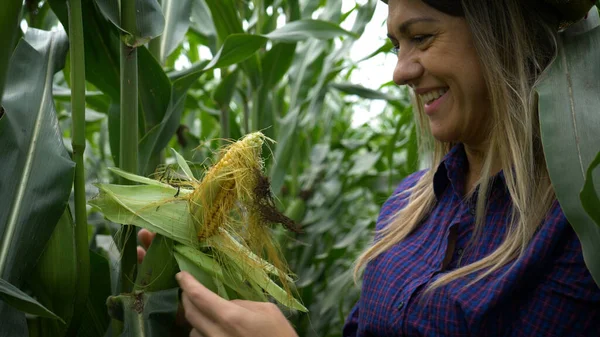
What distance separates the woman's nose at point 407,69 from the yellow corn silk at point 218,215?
0.31 m

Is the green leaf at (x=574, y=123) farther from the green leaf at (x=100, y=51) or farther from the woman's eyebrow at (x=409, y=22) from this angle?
the green leaf at (x=100, y=51)

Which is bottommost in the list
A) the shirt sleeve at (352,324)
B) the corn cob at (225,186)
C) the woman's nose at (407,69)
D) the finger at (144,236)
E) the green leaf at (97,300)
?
the shirt sleeve at (352,324)

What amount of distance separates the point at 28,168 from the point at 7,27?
0.26 m

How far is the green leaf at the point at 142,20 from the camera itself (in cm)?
100

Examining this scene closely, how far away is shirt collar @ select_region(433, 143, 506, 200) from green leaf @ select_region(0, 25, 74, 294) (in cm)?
69

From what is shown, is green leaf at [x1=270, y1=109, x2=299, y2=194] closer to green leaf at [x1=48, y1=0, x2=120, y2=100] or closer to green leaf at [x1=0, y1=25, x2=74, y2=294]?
green leaf at [x1=48, y1=0, x2=120, y2=100]

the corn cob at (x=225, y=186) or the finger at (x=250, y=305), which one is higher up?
the corn cob at (x=225, y=186)

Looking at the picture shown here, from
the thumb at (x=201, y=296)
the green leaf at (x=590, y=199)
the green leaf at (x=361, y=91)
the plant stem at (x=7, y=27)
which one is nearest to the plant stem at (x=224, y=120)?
the green leaf at (x=361, y=91)

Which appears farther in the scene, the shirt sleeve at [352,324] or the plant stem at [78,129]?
the shirt sleeve at [352,324]

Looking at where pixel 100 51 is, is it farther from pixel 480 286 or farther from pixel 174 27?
pixel 480 286

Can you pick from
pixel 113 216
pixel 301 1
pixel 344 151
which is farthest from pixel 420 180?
pixel 344 151

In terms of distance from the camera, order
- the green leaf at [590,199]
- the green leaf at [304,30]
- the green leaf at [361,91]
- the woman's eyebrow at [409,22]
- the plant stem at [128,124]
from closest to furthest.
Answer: the green leaf at [590,199] → the plant stem at [128,124] → the woman's eyebrow at [409,22] → the green leaf at [304,30] → the green leaf at [361,91]

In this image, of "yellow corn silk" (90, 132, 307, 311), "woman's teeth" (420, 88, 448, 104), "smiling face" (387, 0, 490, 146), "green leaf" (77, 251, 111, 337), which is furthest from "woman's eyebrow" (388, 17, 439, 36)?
"green leaf" (77, 251, 111, 337)

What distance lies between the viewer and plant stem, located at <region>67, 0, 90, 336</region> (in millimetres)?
981
